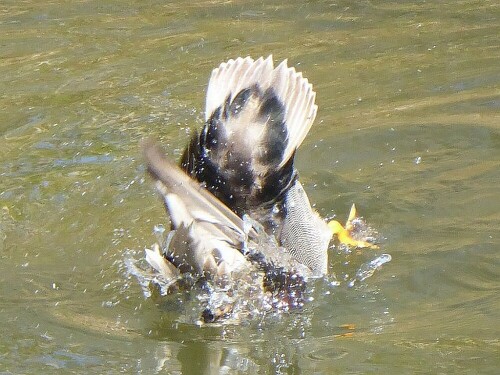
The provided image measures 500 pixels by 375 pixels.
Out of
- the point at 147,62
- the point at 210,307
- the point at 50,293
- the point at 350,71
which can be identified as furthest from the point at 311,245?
the point at 147,62

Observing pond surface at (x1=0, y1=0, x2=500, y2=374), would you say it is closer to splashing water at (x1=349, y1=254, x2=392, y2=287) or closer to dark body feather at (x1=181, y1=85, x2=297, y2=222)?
splashing water at (x1=349, y1=254, x2=392, y2=287)

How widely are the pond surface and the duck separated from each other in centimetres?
23

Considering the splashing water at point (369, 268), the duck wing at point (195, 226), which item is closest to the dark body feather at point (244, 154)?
the duck wing at point (195, 226)

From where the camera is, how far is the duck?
407 centimetres

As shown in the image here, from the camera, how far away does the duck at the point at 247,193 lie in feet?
13.4

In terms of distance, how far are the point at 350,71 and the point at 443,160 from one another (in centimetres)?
160

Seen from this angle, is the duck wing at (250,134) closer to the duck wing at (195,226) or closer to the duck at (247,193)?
the duck at (247,193)

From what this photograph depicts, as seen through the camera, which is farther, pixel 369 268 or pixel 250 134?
pixel 369 268

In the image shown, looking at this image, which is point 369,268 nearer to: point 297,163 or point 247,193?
point 247,193

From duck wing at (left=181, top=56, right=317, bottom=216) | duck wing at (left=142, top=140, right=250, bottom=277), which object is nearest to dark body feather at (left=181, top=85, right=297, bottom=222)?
duck wing at (left=181, top=56, right=317, bottom=216)

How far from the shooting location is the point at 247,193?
178 inches

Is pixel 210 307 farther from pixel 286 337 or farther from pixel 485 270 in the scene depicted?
pixel 485 270

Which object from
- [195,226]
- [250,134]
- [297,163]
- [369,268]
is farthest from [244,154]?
[297,163]

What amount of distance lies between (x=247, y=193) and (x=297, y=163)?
1.28m
